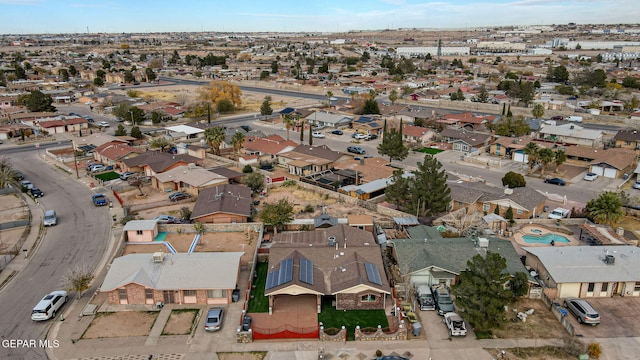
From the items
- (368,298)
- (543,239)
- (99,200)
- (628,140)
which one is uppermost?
(628,140)

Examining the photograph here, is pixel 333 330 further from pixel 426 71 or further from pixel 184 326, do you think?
pixel 426 71

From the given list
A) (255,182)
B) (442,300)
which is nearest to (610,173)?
(442,300)

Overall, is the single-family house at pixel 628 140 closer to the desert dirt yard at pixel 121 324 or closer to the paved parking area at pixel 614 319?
the paved parking area at pixel 614 319

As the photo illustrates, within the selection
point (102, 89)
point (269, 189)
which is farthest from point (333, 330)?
point (102, 89)

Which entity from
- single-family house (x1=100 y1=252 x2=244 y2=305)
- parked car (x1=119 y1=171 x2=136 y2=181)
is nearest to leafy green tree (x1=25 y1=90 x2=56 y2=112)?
parked car (x1=119 y1=171 x2=136 y2=181)

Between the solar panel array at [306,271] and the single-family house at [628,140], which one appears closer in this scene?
the solar panel array at [306,271]

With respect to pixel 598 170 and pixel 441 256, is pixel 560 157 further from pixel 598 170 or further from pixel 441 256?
pixel 441 256

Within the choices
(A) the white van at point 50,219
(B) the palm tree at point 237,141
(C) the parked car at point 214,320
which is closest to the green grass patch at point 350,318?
(C) the parked car at point 214,320
